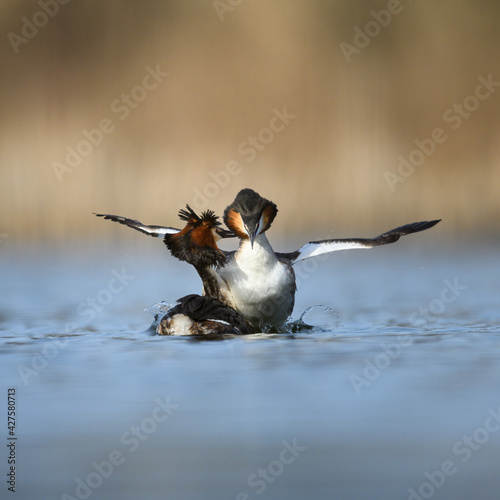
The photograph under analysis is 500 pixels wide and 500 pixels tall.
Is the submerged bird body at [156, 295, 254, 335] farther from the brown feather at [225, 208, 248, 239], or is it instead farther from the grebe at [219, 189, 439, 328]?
the brown feather at [225, 208, 248, 239]

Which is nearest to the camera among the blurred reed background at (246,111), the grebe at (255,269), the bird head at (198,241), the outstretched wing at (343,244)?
the bird head at (198,241)

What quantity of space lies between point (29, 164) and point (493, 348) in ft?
65.4

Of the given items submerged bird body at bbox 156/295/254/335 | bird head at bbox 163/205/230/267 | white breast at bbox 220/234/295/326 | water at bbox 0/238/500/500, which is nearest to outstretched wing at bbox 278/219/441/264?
white breast at bbox 220/234/295/326

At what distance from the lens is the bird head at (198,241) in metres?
10.3

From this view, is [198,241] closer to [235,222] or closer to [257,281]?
[235,222]

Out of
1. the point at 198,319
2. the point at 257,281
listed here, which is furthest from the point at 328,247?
the point at 198,319

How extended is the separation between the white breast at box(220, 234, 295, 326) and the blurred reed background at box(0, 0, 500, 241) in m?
12.2

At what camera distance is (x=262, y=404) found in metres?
6.77

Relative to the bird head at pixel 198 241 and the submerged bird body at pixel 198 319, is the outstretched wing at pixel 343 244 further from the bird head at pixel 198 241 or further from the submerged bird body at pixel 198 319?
the submerged bird body at pixel 198 319

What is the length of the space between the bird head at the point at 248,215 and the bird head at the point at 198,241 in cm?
15

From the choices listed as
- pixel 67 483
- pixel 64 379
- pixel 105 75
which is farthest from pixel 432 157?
pixel 67 483

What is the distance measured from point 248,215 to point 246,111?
18890mm

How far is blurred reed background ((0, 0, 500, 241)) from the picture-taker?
26.8 metres

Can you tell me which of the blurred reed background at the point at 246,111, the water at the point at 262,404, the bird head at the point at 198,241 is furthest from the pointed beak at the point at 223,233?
the blurred reed background at the point at 246,111
